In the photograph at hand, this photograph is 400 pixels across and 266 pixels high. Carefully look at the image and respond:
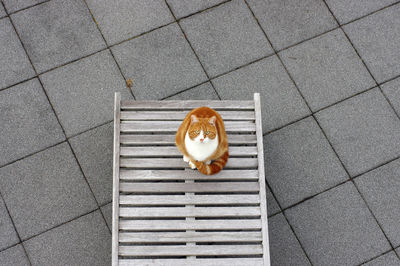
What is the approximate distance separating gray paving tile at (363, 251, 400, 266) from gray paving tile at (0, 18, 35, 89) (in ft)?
10.7

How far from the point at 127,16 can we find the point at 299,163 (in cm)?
205

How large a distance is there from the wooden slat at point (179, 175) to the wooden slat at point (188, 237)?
1.15ft

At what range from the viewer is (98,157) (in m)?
2.99

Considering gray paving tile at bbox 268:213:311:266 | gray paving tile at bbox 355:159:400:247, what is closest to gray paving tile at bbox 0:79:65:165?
gray paving tile at bbox 268:213:311:266

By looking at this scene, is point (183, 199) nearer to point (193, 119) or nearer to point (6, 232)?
point (193, 119)

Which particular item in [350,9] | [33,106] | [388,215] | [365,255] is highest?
[350,9]

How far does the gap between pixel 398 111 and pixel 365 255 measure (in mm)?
1293

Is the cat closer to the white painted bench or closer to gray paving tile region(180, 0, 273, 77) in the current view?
the white painted bench

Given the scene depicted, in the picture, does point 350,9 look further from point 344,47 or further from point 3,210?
point 3,210

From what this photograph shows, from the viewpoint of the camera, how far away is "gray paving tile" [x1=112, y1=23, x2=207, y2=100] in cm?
316

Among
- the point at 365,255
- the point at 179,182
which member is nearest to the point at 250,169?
the point at 179,182

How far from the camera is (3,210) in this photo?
2.86 m

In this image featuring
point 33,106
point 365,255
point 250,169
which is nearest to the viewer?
point 250,169

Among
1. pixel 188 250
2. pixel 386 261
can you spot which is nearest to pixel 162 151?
pixel 188 250
